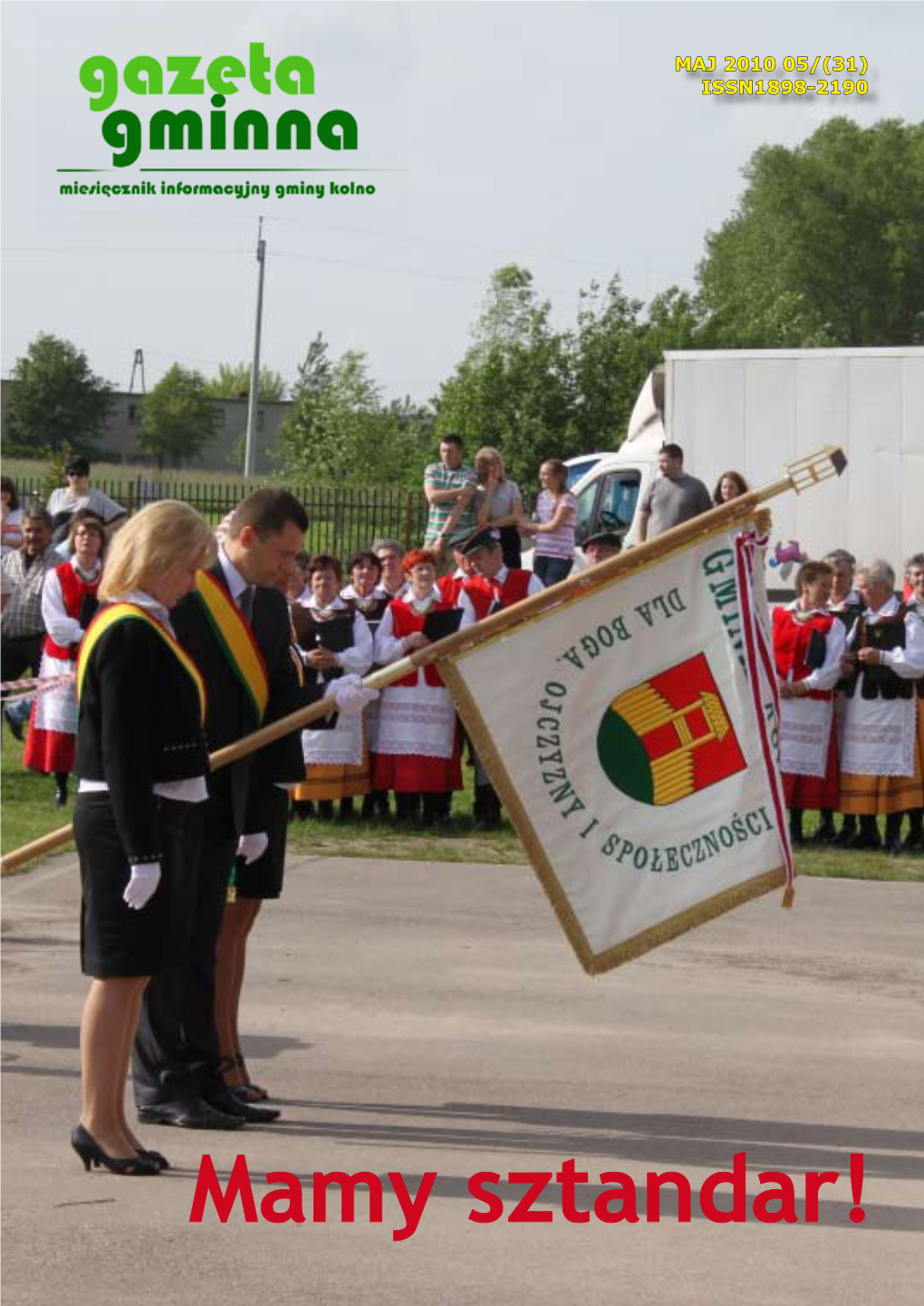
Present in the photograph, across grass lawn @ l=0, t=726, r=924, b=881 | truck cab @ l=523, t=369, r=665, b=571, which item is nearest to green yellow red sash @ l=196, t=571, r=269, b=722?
grass lawn @ l=0, t=726, r=924, b=881

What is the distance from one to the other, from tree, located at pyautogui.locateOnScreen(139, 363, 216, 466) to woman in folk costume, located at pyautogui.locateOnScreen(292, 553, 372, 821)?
263 feet

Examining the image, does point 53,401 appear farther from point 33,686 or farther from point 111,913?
point 111,913

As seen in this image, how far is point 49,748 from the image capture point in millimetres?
15102

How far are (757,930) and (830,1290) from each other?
531 cm

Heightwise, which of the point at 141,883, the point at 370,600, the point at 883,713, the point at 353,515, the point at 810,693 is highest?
the point at 353,515

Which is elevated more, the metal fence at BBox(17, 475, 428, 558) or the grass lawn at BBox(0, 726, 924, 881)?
the metal fence at BBox(17, 475, 428, 558)

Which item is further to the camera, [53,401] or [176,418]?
[176,418]

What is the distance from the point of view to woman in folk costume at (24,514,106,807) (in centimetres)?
1467

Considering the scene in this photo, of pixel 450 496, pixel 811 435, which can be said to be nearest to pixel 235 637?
pixel 450 496

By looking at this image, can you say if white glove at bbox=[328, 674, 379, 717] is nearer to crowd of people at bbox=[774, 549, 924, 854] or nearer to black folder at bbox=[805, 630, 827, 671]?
crowd of people at bbox=[774, 549, 924, 854]

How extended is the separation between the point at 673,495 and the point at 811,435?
2.75 meters

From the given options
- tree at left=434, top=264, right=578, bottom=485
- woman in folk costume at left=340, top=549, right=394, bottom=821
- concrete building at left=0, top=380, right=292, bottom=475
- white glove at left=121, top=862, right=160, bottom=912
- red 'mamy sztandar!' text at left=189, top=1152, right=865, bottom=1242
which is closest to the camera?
red 'mamy sztandar!' text at left=189, top=1152, right=865, bottom=1242

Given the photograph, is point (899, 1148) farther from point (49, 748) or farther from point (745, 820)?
point (49, 748)

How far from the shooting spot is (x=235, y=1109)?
7.22 meters
